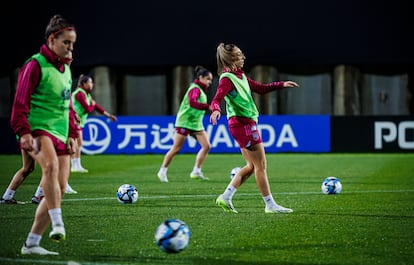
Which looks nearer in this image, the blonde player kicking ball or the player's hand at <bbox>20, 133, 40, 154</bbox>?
the player's hand at <bbox>20, 133, 40, 154</bbox>

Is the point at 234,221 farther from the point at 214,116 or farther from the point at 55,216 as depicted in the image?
the point at 55,216

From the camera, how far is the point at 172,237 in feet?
23.3

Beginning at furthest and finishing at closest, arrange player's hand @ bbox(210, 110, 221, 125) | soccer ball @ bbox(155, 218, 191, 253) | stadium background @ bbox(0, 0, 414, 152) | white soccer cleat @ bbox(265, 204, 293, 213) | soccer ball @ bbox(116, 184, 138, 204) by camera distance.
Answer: stadium background @ bbox(0, 0, 414, 152)
soccer ball @ bbox(116, 184, 138, 204)
white soccer cleat @ bbox(265, 204, 293, 213)
player's hand @ bbox(210, 110, 221, 125)
soccer ball @ bbox(155, 218, 191, 253)

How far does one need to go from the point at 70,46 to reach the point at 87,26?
25.0m

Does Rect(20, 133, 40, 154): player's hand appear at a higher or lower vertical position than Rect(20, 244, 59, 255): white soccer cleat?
higher

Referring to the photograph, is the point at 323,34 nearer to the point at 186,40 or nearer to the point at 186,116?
the point at 186,40

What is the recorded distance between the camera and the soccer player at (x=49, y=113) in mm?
7113

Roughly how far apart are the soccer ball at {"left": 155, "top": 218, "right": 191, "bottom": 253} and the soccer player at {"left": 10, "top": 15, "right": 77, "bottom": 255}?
0.85 m

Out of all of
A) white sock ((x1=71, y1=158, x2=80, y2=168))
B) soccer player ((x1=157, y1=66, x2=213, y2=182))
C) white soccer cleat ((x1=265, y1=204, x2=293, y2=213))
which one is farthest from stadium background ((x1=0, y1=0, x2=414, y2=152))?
white soccer cleat ((x1=265, y1=204, x2=293, y2=213))

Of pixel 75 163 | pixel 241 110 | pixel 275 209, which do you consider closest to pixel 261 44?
pixel 75 163

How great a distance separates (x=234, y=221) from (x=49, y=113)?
320cm

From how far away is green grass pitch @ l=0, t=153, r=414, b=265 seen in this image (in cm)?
734

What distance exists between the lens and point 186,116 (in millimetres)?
16781

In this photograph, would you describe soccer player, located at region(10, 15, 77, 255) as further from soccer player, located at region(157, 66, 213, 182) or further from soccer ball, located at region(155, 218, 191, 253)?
soccer player, located at region(157, 66, 213, 182)
